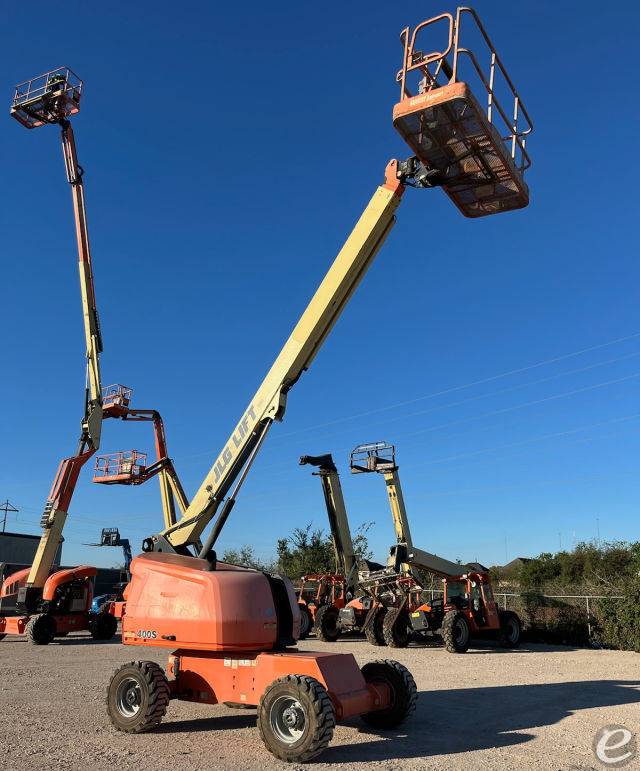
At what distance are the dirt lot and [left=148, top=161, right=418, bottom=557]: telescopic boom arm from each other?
254cm

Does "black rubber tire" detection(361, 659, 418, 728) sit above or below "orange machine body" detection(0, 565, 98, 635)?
below

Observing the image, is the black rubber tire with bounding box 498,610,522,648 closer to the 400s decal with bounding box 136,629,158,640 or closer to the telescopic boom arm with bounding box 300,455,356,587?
the telescopic boom arm with bounding box 300,455,356,587

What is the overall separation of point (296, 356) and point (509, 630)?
1723 centimetres

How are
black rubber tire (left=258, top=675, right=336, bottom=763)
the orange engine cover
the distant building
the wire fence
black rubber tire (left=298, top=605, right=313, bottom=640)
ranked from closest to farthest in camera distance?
black rubber tire (left=258, top=675, right=336, bottom=763)
the orange engine cover
black rubber tire (left=298, top=605, right=313, bottom=640)
the wire fence
the distant building

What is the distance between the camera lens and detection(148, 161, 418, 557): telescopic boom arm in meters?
9.77

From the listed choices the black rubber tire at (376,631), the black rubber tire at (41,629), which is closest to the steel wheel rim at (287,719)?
the black rubber tire at (376,631)

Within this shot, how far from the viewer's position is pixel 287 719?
24.7 ft

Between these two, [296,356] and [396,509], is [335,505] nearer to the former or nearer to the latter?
[396,509]

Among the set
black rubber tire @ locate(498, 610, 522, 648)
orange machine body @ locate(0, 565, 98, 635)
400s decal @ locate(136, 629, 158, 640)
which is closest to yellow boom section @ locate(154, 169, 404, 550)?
400s decal @ locate(136, 629, 158, 640)

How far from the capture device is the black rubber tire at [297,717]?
7.17 metres

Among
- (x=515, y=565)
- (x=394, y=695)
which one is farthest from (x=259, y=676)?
(x=515, y=565)

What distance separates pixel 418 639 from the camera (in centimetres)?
2181

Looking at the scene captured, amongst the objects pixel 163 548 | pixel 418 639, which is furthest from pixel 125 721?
pixel 418 639

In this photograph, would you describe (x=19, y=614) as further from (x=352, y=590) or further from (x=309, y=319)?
(x=309, y=319)
